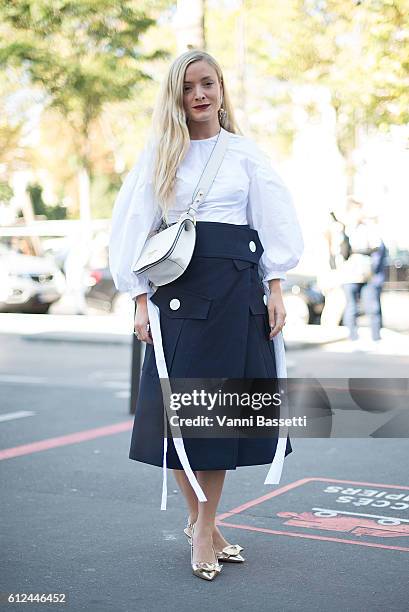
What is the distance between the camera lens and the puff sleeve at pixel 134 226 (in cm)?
391

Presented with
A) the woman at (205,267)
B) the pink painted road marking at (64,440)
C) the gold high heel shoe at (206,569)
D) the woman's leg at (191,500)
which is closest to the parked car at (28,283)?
the pink painted road marking at (64,440)

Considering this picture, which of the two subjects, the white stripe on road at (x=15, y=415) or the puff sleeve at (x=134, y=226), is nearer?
the puff sleeve at (x=134, y=226)

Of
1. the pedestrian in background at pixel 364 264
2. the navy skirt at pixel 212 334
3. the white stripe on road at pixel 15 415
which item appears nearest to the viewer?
the navy skirt at pixel 212 334

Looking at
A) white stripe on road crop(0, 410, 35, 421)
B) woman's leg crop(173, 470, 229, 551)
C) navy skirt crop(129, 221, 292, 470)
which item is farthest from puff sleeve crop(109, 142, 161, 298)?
white stripe on road crop(0, 410, 35, 421)

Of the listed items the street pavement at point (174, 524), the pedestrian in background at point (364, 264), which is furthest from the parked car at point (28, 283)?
the street pavement at point (174, 524)

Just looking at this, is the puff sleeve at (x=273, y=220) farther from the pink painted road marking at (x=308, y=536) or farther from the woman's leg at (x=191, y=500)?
the pink painted road marking at (x=308, y=536)

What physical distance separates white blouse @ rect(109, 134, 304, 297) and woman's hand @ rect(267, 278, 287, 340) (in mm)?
38

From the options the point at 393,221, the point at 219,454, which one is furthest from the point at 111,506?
the point at 393,221

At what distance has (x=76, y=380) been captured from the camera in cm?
1055

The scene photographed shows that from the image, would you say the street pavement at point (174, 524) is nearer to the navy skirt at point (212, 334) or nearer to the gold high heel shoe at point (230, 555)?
the gold high heel shoe at point (230, 555)

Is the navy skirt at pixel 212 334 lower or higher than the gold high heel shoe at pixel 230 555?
higher

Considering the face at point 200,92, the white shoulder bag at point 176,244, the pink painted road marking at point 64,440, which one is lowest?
the pink painted road marking at point 64,440

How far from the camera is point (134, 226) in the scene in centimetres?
391

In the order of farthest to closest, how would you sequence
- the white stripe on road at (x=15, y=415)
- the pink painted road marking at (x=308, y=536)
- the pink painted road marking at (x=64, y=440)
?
the white stripe on road at (x=15, y=415), the pink painted road marking at (x=64, y=440), the pink painted road marking at (x=308, y=536)
